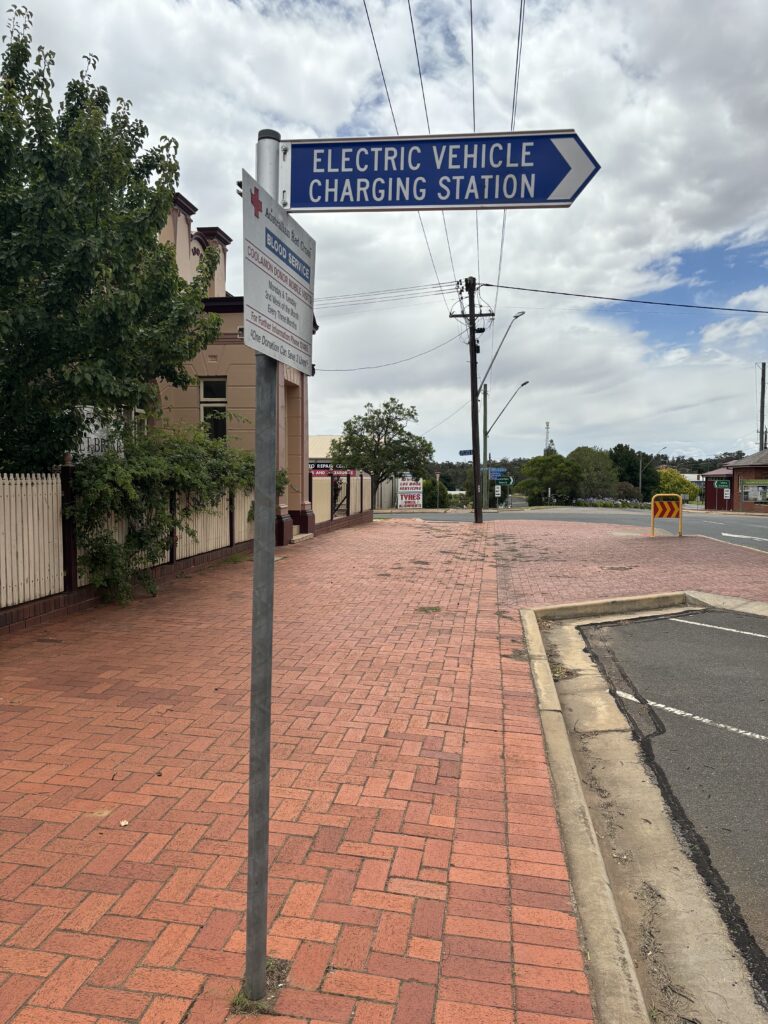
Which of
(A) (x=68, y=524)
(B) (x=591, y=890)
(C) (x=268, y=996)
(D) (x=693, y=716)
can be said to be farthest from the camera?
(A) (x=68, y=524)

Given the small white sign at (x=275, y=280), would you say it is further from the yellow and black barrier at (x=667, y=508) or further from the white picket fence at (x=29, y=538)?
the yellow and black barrier at (x=667, y=508)

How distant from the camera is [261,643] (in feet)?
7.12

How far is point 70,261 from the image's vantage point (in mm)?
6891

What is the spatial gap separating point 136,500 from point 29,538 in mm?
1500

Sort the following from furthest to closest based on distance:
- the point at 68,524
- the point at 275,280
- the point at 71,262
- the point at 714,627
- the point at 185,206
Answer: the point at 185,206, the point at 714,627, the point at 68,524, the point at 71,262, the point at 275,280

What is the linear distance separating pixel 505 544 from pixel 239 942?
636 inches

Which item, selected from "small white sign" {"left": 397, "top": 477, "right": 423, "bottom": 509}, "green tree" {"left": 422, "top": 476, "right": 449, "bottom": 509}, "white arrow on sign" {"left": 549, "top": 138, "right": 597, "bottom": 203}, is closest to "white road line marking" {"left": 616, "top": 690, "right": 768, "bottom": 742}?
"white arrow on sign" {"left": 549, "top": 138, "right": 597, "bottom": 203}

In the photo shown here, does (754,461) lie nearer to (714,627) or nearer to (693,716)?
(714,627)

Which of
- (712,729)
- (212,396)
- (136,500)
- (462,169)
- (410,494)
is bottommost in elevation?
(712,729)

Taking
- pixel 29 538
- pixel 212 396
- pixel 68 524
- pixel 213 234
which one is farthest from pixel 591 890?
pixel 213 234

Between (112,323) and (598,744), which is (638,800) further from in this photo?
(112,323)

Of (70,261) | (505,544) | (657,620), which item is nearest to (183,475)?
(70,261)

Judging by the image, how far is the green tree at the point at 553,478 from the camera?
258ft

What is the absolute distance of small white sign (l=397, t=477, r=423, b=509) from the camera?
59.9 m
